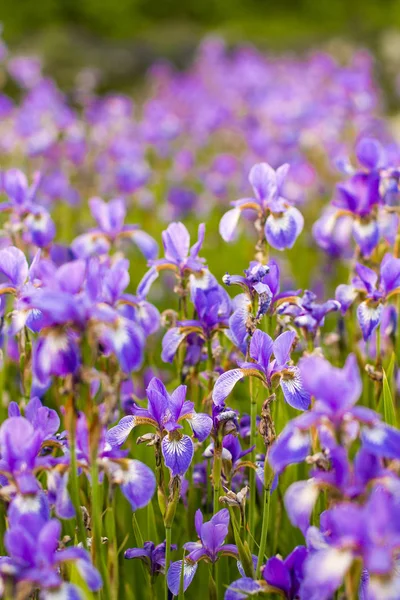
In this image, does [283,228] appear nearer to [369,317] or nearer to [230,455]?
[369,317]

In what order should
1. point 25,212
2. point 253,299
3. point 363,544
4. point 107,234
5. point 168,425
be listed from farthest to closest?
point 107,234
point 25,212
point 253,299
point 168,425
point 363,544

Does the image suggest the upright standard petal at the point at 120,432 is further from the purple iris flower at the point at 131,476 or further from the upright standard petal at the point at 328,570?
the upright standard petal at the point at 328,570

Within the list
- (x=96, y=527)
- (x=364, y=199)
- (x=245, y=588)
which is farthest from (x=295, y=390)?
(x=364, y=199)

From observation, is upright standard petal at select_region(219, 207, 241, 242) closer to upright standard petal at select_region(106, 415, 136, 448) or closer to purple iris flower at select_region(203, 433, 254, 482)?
purple iris flower at select_region(203, 433, 254, 482)

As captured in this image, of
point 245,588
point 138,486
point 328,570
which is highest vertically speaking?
point 138,486

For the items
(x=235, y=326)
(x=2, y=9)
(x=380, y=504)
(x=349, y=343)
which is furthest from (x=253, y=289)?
(x=2, y=9)

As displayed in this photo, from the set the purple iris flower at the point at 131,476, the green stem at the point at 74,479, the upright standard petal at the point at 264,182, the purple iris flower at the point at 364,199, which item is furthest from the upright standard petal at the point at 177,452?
the purple iris flower at the point at 364,199

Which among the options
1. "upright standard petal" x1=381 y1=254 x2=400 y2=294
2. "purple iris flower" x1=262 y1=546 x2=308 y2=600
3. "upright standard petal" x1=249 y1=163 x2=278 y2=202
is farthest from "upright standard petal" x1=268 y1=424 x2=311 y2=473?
"upright standard petal" x1=249 y1=163 x2=278 y2=202
